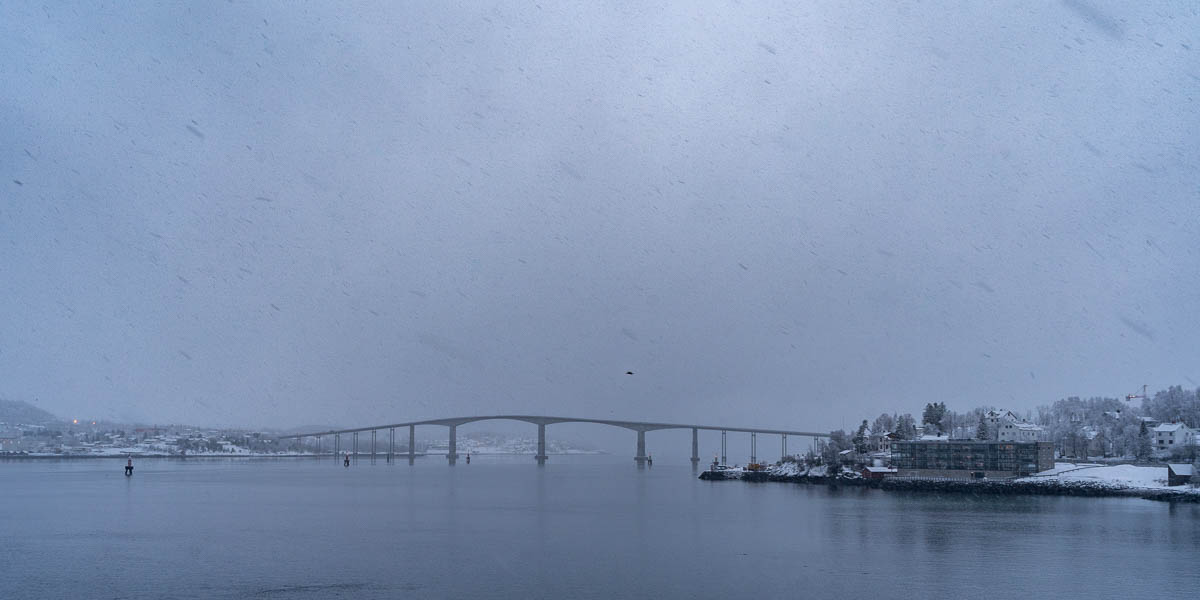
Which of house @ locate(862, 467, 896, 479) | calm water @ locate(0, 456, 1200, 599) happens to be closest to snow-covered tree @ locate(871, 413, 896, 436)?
house @ locate(862, 467, 896, 479)

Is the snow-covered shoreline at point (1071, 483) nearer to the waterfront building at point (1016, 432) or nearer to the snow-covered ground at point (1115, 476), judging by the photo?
the snow-covered ground at point (1115, 476)

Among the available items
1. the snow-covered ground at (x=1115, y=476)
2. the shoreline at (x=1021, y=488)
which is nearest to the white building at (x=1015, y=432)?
the snow-covered ground at (x=1115, y=476)

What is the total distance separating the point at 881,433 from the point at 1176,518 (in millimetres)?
55923

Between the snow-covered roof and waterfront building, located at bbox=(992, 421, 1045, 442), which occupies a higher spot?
the snow-covered roof

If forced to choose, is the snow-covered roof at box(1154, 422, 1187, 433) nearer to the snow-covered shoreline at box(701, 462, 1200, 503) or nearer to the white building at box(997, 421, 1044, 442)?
the snow-covered shoreline at box(701, 462, 1200, 503)

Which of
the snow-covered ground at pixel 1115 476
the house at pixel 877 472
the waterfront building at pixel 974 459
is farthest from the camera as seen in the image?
the house at pixel 877 472

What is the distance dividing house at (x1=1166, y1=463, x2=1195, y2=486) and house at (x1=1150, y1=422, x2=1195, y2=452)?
16500 millimetres

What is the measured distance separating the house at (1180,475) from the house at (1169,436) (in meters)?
16.5

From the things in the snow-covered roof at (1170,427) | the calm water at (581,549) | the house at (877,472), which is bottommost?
the house at (877,472)

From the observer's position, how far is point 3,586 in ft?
60.8

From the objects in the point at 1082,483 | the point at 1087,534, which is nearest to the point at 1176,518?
the point at 1087,534

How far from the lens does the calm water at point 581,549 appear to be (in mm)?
18922

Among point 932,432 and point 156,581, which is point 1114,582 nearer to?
point 156,581

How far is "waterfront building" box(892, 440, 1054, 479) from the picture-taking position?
213 feet
